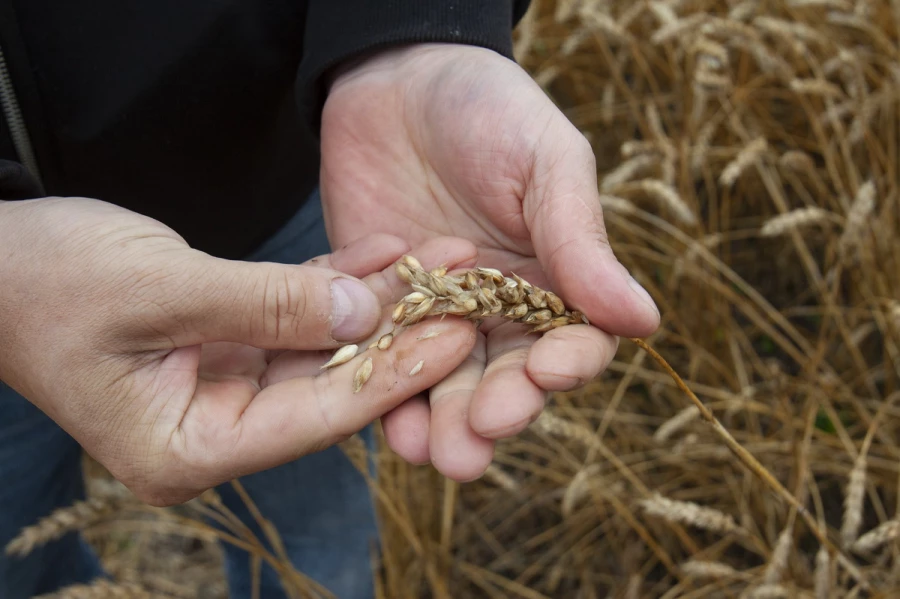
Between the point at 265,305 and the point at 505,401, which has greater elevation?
the point at 265,305

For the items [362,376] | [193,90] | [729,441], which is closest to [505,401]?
[362,376]

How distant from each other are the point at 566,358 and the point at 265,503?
102 centimetres

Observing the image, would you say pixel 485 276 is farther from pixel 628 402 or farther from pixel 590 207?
pixel 628 402

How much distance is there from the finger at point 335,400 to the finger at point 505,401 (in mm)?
77

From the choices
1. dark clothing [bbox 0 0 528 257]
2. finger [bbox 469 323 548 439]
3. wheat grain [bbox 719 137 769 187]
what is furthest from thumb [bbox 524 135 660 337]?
wheat grain [bbox 719 137 769 187]

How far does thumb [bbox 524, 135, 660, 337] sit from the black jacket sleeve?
0.34 m

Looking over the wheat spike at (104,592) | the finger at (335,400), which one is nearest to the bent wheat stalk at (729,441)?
the finger at (335,400)

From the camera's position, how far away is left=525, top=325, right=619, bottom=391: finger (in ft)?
3.29

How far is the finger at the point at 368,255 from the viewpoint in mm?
1290

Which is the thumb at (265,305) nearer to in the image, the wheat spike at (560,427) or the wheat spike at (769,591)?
the wheat spike at (560,427)

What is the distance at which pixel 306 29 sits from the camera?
1375 mm

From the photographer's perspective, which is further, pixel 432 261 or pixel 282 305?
pixel 432 261

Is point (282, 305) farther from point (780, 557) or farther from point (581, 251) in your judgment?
point (780, 557)

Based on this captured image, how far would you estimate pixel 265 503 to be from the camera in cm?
176
